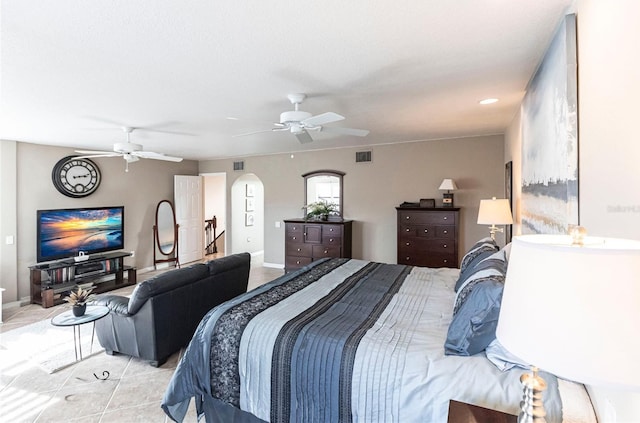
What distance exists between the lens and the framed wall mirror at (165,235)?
22.9 feet

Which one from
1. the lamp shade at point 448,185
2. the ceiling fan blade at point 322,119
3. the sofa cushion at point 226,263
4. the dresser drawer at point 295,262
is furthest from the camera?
the dresser drawer at point 295,262

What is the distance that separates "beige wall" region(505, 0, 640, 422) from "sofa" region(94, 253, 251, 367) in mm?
3129

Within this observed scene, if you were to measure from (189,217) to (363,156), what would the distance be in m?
4.42

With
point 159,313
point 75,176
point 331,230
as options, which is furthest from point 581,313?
point 75,176

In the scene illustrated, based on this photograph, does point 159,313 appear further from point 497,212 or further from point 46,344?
point 497,212

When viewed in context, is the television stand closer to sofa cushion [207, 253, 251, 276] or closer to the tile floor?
the tile floor

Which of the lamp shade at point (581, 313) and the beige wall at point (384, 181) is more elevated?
the beige wall at point (384, 181)

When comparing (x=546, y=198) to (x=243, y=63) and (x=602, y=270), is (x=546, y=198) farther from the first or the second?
(x=243, y=63)

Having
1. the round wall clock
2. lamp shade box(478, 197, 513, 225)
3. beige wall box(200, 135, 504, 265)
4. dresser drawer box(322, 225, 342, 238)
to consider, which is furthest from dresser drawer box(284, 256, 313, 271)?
the round wall clock

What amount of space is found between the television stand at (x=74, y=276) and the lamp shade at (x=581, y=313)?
607 centimetres

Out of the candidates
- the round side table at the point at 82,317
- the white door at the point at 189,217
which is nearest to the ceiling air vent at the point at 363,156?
the white door at the point at 189,217

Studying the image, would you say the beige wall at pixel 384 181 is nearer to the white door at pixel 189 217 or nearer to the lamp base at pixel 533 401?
the white door at pixel 189 217

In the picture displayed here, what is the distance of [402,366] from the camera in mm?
1695

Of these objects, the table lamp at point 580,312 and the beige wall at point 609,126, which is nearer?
the table lamp at point 580,312
